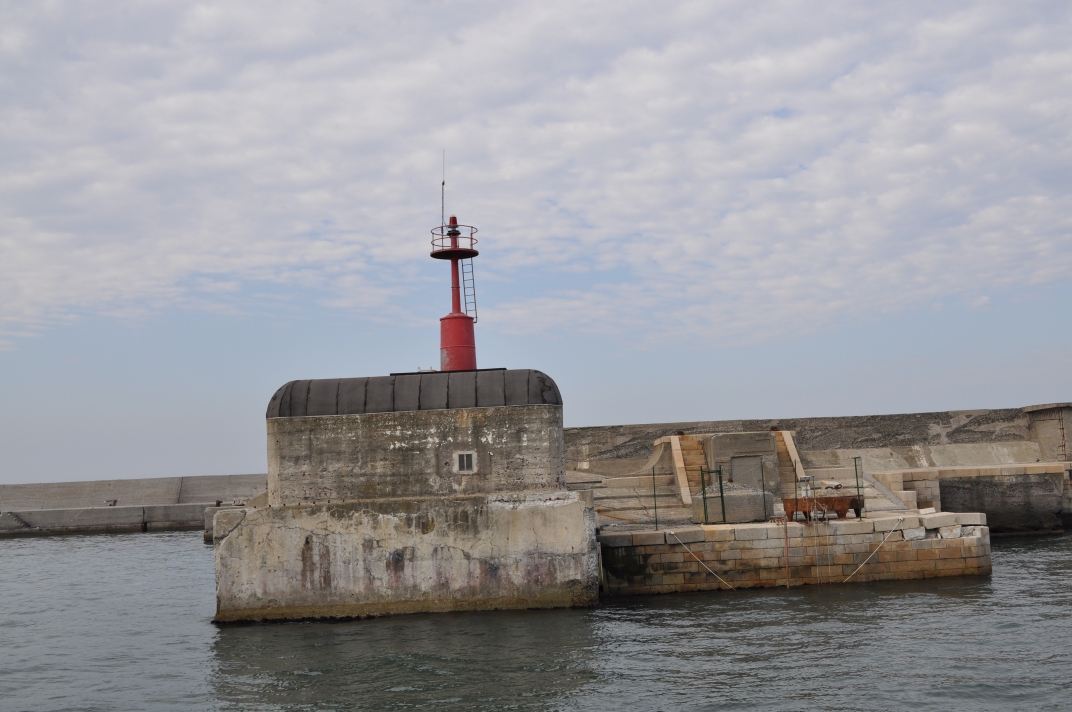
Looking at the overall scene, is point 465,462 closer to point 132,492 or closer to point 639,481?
point 639,481

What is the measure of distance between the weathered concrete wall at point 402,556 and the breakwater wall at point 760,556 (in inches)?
65.1

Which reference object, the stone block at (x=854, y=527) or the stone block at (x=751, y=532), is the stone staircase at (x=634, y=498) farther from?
the stone block at (x=854, y=527)

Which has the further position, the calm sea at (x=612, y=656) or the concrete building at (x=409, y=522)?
the concrete building at (x=409, y=522)

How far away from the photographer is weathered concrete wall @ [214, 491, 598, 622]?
42.7 feet

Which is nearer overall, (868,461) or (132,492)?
(868,461)

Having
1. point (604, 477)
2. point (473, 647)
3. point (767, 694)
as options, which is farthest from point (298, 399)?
point (604, 477)

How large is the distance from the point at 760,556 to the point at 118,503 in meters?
29.3

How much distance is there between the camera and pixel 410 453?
13398mm

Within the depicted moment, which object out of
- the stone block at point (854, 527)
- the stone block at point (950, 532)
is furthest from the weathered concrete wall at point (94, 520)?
the stone block at point (950, 532)

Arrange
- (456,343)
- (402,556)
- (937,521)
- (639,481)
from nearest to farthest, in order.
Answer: (402,556), (937,521), (456,343), (639,481)

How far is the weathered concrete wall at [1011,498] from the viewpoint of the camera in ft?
72.3

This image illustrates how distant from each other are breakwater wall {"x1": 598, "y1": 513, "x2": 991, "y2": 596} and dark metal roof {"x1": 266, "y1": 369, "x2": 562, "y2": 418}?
288 centimetres

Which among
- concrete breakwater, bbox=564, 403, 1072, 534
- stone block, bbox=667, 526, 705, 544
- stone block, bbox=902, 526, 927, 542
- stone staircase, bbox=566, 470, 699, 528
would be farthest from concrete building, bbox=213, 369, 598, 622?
stone block, bbox=902, 526, 927, 542

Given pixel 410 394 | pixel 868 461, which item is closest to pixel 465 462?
pixel 410 394
